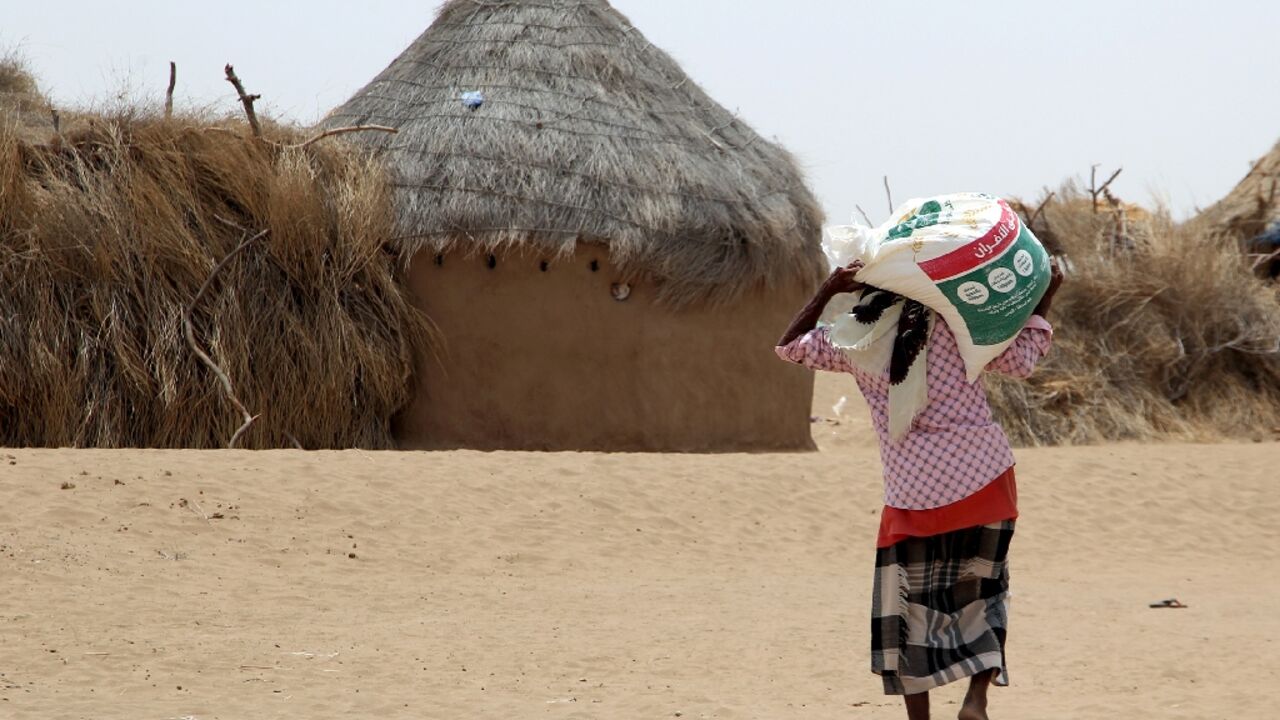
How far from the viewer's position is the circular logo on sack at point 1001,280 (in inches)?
156

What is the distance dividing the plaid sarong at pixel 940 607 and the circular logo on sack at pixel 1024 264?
0.60m

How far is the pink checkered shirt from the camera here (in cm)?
397

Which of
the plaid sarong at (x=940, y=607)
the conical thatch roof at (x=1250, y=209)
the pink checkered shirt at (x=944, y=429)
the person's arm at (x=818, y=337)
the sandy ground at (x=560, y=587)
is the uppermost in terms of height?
the conical thatch roof at (x=1250, y=209)

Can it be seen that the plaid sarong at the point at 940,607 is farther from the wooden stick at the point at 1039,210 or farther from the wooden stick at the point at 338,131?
the wooden stick at the point at 1039,210

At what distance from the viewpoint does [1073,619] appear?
22.2ft

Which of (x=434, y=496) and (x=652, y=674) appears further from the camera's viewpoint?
(x=434, y=496)

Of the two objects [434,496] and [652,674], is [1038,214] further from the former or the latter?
[652,674]

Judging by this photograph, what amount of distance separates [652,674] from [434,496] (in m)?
3.10

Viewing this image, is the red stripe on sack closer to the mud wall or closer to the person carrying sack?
the person carrying sack

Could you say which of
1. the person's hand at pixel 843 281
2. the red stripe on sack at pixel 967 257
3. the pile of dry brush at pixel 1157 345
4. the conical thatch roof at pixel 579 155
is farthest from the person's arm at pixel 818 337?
the pile of dry brush at pixel 1157 345

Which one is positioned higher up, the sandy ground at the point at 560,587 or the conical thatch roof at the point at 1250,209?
the conical thatch roof at the point at 1250,209

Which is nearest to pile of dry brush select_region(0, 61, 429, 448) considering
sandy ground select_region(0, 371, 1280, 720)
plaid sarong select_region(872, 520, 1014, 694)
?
sandy ground select_region(0, 371, 1280, 720)

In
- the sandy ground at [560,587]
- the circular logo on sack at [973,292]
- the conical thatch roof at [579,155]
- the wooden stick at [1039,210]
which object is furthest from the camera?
the wooden stick at [1039,210]

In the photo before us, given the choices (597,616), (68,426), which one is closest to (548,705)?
(597,616)
